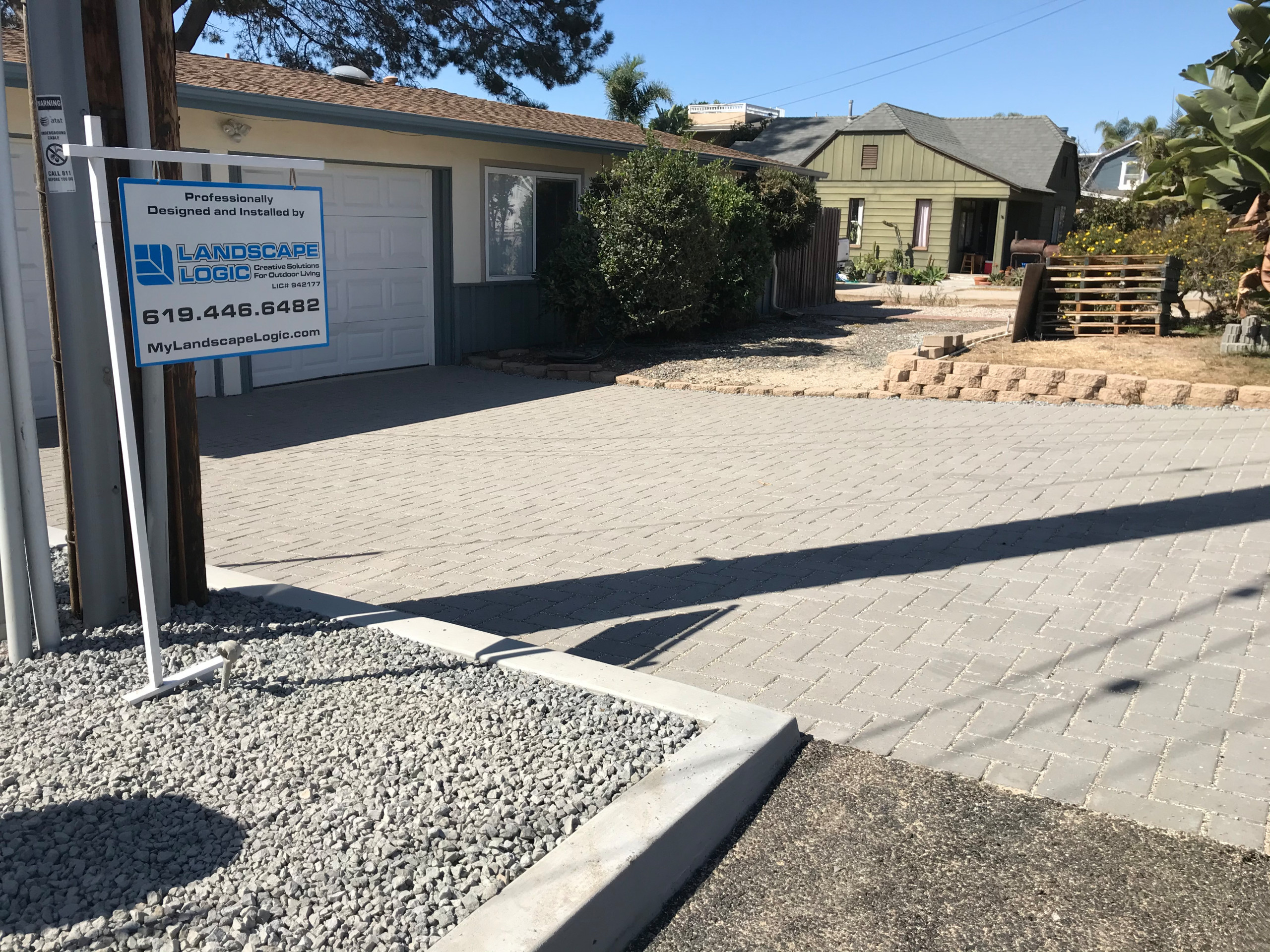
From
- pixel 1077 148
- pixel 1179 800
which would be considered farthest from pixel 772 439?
pixel 1077 148

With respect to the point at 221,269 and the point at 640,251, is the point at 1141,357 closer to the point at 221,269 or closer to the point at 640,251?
the point at 640,251

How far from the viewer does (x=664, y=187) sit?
534 inches

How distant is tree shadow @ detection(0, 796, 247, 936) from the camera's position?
261cm

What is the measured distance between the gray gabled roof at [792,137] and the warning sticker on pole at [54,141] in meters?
37.8

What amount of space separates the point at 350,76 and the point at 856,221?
26565 mm

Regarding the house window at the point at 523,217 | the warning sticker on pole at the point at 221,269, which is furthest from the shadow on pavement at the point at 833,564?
the house window at the point at 523,217

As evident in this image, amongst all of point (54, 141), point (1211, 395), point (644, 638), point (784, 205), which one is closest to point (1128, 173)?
point (784, 205)

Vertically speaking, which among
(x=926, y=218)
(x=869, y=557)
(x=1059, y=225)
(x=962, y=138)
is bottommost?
(x=869, y=557)

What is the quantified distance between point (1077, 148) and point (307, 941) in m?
47.6

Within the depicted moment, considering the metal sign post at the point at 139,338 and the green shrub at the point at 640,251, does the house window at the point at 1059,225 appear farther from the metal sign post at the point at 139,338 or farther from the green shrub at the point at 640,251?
the metal sign post at the point at 139,338

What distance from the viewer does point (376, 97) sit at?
12.8 metres

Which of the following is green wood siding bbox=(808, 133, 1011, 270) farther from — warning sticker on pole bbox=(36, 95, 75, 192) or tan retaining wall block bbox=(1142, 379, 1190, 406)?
warning sticker on pole bbox=(36, 95, 75, 192)

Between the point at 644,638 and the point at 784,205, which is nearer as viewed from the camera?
the point at 644,638

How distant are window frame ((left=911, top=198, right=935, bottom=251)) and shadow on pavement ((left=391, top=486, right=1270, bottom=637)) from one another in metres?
30.9
